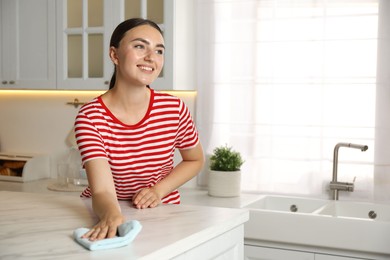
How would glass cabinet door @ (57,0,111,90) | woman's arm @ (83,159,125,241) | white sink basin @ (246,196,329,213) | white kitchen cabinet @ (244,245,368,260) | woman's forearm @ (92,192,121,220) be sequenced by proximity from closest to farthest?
woman's arm @ (83,159,125,241) < woman's forearm @ (92,192,121,220) < white kitchen cabinet @ (244,245,368,260) < white sink basin @ (246,196,329,213) < glass cabinet door @ (57,0,111,90)

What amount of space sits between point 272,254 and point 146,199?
41.7 inches

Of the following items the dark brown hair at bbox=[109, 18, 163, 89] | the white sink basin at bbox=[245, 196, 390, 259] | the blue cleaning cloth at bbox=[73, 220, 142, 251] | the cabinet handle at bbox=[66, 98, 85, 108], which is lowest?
the white sink basin at bbox=[245, 196, 390, 259]

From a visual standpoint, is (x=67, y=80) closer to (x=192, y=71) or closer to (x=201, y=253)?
(x=192, y=71)

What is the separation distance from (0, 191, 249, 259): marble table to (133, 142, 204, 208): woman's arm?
3cm

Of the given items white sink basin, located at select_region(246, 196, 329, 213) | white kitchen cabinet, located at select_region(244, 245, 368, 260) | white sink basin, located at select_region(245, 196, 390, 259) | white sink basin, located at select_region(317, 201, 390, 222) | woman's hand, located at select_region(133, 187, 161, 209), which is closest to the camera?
woman's hand, located at select_region(133, 187, 161, 209)

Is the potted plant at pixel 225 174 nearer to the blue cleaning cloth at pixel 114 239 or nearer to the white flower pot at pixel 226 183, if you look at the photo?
the white flower pot at pixel 226 183

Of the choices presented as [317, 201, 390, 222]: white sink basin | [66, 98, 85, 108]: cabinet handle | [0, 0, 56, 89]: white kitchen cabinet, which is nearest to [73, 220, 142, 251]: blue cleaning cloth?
[317, 201, 390, 222]: white sink basin

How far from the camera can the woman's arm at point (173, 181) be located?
1.69m

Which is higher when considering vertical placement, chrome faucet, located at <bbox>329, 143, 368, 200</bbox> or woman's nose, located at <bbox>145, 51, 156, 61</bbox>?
woman's nose, located at <bbox>145, 51, 156, 61</bbox>

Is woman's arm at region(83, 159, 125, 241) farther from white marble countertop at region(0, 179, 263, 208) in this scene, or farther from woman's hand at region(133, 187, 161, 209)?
white marble countertop at region(0, 179, 263, 208)

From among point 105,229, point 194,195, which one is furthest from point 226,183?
point 105,229

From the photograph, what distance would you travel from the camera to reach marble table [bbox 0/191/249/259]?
3.92 ft

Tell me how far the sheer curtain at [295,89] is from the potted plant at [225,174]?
16 centimetres

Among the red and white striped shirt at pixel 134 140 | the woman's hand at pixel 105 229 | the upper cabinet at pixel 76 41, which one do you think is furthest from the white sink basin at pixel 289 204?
the woman's hand at pixel 105 229
